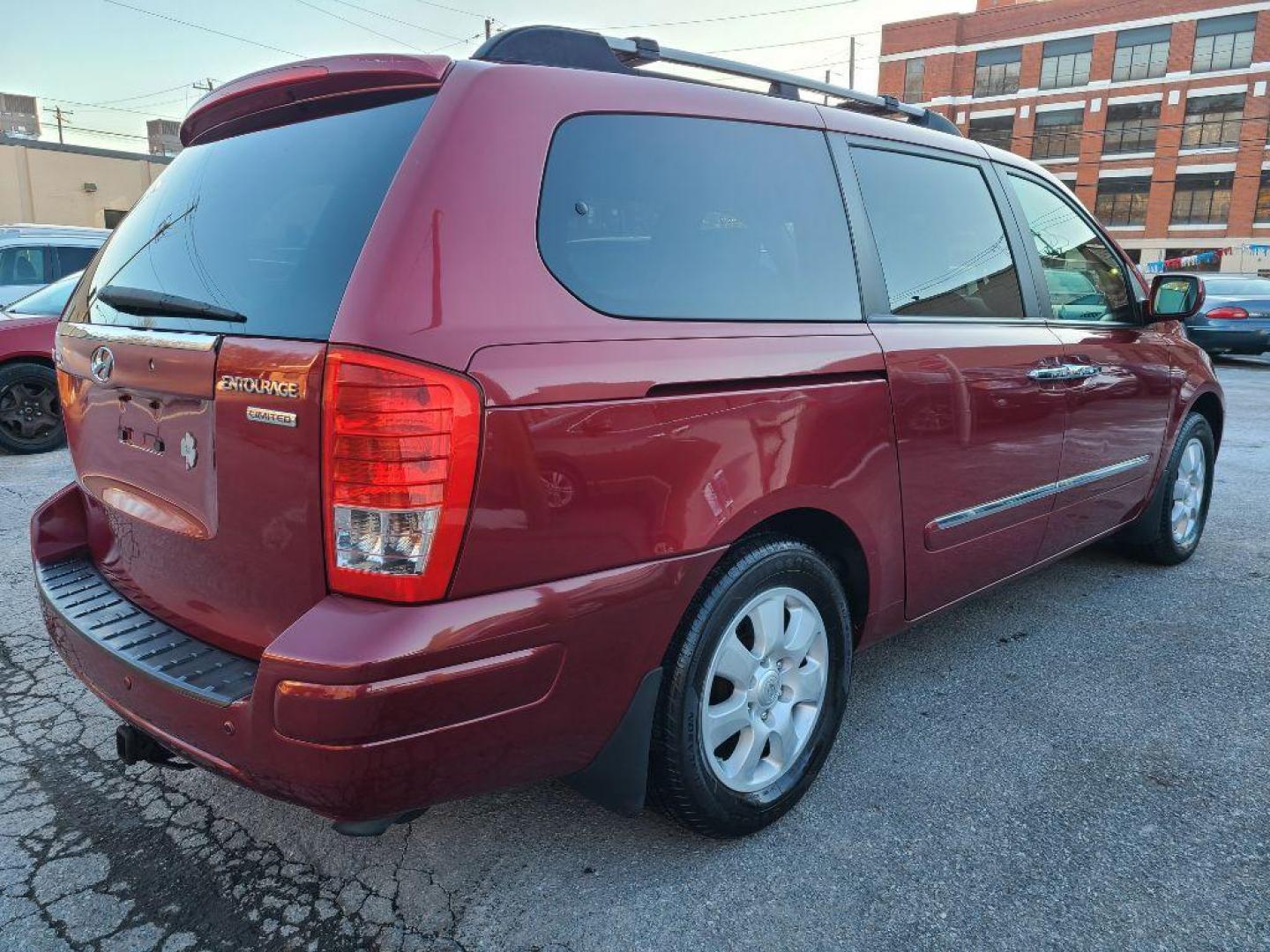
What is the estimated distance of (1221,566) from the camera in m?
4.52

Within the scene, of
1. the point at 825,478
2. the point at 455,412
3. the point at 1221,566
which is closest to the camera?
the point at 455,412

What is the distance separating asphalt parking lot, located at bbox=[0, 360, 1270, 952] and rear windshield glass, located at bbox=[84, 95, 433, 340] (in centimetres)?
128

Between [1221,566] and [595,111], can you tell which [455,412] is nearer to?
[595,111]

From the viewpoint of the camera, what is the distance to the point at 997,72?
50188mm

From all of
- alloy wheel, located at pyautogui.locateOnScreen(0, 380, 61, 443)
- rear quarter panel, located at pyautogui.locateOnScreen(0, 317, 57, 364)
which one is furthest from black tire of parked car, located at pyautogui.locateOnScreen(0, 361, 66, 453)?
rear quarter panel, located at pyautogui.locateOnScreen(0, 317, 57, 364)

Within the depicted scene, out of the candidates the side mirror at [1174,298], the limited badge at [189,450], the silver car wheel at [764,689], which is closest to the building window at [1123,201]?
the side mirror at [1174,298]

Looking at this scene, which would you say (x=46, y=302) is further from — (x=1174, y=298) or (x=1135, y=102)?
(x=1135, y=102)

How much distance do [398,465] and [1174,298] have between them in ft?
11.7

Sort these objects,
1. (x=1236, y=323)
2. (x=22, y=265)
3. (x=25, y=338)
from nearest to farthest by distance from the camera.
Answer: (x=25, y=338), (x=22, y=265), (x=1236, y=323)

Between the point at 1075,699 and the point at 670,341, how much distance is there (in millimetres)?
2116

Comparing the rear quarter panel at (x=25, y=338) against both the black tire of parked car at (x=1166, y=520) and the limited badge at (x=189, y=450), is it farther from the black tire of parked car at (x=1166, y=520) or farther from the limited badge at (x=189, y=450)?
the black tire of parked car at (x=1166, y=520)

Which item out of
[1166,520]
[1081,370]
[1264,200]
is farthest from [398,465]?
[1264,200]

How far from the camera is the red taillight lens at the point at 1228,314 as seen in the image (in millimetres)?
14231

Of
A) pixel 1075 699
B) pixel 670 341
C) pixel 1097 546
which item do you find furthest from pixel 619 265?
pixel 1097 546
